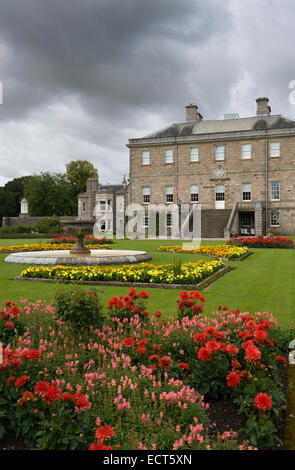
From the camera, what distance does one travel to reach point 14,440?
11.8 feet

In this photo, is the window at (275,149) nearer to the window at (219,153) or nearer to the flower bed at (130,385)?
the window at (219,153)

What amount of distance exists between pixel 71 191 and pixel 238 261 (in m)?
59.6

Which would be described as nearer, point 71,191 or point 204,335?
point 204,335

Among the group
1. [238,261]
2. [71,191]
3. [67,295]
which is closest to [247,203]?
[238,261]

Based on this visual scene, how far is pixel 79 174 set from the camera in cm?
7481

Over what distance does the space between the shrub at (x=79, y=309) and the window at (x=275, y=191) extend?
122ft

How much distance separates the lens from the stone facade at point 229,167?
3934 cm

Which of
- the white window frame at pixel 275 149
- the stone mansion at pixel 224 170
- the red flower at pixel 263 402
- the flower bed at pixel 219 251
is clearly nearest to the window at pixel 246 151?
the stone mansion at pixel 224 170

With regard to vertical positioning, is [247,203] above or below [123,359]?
above

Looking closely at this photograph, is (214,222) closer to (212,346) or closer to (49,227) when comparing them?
(49,227)

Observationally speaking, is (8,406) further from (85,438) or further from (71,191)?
(71,191)

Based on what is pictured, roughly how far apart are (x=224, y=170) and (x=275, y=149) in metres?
5.50

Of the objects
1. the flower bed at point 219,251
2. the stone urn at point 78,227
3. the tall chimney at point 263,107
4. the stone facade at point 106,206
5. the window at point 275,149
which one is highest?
the tall chimney at point 263,107

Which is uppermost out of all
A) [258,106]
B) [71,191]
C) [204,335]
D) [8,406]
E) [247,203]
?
[258,106]
